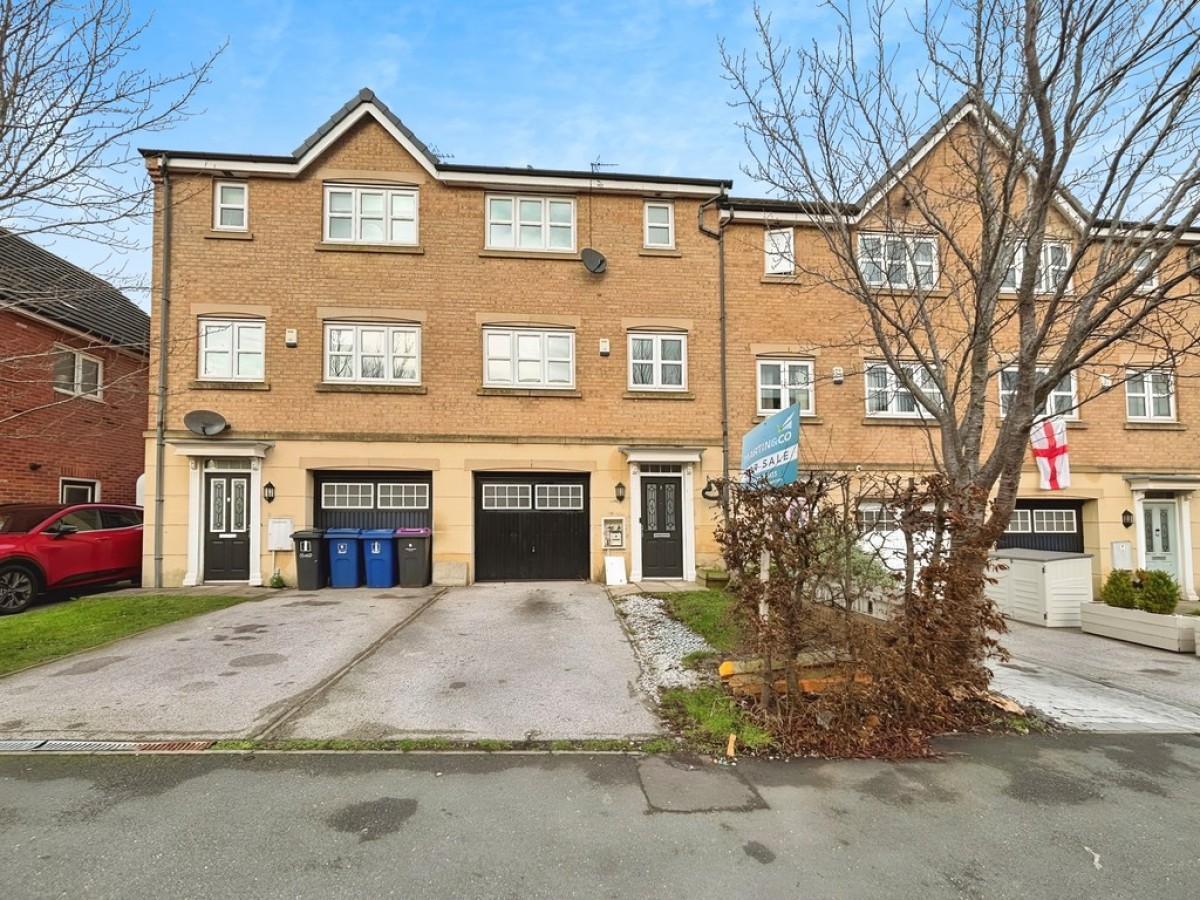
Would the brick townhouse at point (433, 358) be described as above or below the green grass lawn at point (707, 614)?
above

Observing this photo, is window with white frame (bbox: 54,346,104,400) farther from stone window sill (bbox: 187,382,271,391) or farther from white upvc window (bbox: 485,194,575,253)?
white upvc window (bbox: 485,194,575,253)

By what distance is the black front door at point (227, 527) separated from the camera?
39.4 ft

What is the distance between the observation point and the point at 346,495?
12500 millimetres

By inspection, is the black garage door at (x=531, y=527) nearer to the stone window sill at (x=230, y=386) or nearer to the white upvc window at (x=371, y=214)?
the stone window sill at (x=230, y=386)

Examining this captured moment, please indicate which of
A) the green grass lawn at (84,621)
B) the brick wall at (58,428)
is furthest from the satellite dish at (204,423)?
the green grass lawn at (84,621)

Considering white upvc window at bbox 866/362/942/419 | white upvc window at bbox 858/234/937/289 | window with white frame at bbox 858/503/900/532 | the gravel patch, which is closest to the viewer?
window with white frame at bbox 858/503/900/532

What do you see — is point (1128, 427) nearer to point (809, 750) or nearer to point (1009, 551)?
point (1009, 551)

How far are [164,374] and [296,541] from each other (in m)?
4.23

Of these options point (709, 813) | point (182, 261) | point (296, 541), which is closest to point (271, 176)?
point (182, 261)

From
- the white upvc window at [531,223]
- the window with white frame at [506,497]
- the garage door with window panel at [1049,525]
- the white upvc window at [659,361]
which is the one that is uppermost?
the white upvc window at [531,223]

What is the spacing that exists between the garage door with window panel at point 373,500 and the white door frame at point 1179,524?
15355 millimetres

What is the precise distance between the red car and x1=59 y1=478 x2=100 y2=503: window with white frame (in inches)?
116

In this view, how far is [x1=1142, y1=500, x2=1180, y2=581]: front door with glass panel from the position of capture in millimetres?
13727

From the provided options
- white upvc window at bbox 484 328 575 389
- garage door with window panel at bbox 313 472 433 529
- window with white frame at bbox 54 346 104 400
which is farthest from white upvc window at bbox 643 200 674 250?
window with white frame at bbox 54 346 104 400
